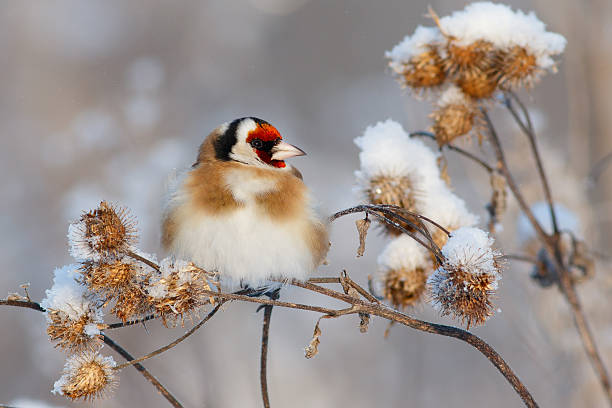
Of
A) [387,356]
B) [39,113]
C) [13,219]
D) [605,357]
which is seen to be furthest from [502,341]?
[39,113]

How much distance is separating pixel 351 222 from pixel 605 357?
368cm

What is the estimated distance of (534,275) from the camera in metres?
2.28

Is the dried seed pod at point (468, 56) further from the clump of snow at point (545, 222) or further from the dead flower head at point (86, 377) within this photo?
the dead flower head at point (86, 377)

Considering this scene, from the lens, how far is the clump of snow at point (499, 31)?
6.56 ft

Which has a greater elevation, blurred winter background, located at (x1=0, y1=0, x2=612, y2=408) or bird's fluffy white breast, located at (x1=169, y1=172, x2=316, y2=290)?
blurred winter background, located at (x1=0, y1=0, x2=612, y2=408)

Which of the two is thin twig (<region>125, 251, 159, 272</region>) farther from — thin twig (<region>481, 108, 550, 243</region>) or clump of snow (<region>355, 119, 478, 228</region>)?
thin twig (<region>481, 108, 550, 243</region>)

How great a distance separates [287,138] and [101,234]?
21.3 feet

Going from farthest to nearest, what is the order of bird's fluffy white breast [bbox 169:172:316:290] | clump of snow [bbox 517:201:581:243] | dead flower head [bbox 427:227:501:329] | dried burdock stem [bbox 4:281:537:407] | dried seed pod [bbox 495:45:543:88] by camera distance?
1. clump of snow [bbox 517:201:581:243]
2. dried seed pod [bbox 495:45:543:88]
3. bird's fluffy white breast [bbox 169:172:316:290]
4. dead flower head [bbox 427:227:501:329]
5. dried burdock stem [bbox 4:281:537:407]

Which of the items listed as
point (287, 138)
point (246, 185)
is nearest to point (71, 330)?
point (246, 185)

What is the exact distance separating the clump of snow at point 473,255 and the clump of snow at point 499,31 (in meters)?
0.85

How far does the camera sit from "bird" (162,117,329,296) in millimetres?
1597

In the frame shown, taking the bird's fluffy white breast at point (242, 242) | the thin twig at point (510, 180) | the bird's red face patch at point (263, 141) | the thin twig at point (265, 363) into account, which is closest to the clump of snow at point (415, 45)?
the thin twig at point (510, 180)

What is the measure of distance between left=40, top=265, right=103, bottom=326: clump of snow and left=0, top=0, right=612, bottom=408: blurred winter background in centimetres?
46

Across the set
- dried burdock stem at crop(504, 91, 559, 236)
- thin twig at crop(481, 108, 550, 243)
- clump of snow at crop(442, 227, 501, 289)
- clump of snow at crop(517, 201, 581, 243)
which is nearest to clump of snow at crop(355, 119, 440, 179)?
thin twig at crop(481, 108, 550, 243)
